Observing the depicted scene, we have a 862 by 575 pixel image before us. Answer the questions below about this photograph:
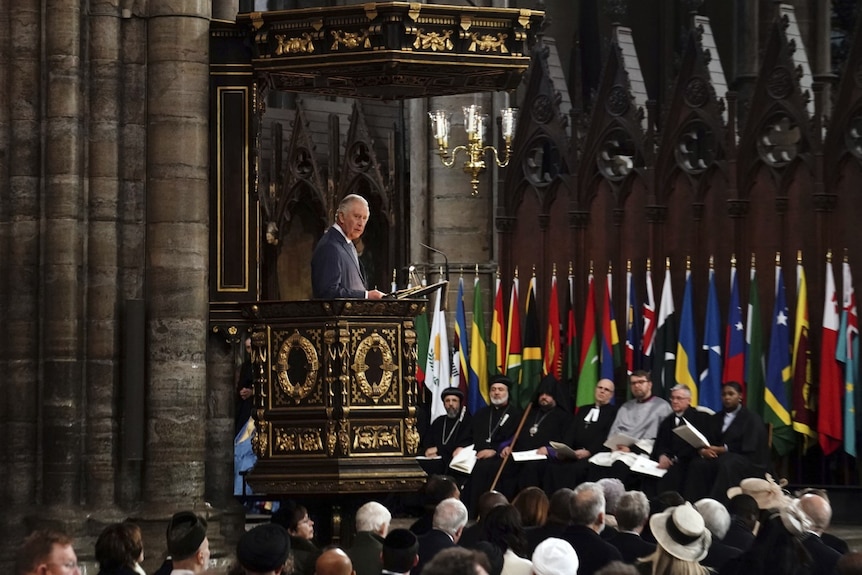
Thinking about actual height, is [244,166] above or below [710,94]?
below

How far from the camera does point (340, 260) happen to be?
10.7 m

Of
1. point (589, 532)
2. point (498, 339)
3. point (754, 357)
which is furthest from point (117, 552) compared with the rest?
point (498, 339)

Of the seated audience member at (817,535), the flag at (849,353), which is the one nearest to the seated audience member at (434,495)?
the seated audience member at (817,535)

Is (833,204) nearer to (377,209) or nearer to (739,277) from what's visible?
(739,277)

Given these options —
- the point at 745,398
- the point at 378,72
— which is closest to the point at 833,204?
the point at 745,398

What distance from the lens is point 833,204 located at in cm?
1495

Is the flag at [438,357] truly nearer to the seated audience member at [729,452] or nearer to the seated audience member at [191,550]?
the seated audience member at [729,452]

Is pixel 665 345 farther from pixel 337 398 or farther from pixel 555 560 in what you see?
pixel 555 560

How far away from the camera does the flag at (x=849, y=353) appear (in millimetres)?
14391

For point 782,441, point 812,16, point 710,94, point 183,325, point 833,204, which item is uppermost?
point 812,16

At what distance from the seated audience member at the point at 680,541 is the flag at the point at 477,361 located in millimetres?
9700

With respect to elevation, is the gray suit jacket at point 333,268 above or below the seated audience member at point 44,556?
above

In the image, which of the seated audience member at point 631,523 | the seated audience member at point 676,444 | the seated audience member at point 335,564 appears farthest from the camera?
the seated audience member at point 676,444

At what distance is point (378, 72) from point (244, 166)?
108cm
